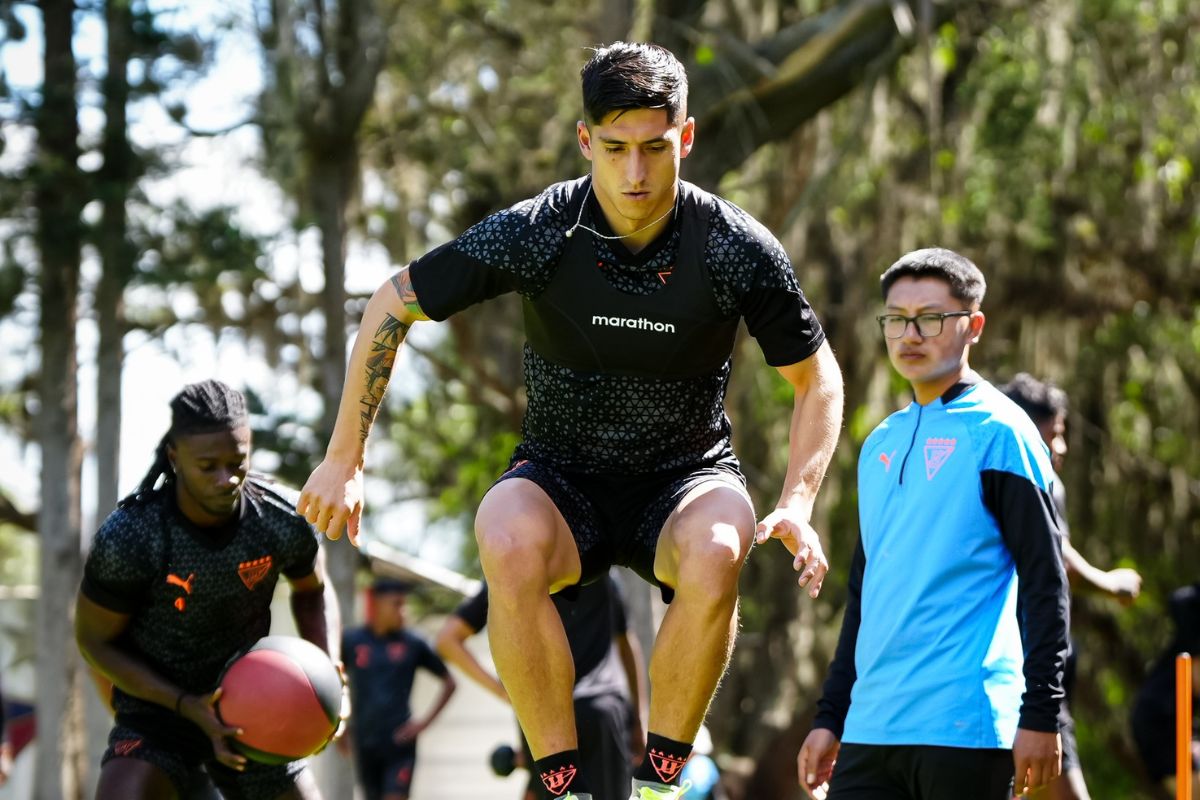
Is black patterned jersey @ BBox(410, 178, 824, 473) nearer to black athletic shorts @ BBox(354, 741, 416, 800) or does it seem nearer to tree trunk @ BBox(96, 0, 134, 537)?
black athletic shorts @ BBox(354, 741, 416, 800)

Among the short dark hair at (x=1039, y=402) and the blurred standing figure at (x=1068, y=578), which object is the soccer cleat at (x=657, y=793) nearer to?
the blurred standing figure at (x=1068, y=578)

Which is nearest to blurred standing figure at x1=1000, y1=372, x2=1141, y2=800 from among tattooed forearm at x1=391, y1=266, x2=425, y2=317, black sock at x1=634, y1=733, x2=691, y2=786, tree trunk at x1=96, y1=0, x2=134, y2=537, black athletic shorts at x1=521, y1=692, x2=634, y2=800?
black athletic shorts at x1=521, y1=692, x2=634, y2=800

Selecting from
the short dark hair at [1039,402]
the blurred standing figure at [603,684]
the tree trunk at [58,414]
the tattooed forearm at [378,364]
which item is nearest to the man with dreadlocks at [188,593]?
the tattooed forearm at [378,364]

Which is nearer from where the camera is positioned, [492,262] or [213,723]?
[492,262]

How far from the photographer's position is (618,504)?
5.10 m

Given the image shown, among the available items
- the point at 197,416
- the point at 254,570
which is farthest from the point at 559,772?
the point at 197,416

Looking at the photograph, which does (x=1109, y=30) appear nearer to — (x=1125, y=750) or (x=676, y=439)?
(x=1125, y=750)

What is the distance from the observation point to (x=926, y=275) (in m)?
5.68

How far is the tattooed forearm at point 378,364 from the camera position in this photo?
16.1 ft

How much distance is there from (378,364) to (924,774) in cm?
214

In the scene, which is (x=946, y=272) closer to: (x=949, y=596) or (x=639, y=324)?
(x=949, y=596)

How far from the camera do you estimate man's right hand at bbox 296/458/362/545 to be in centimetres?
473

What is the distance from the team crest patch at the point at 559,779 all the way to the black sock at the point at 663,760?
0.20 m

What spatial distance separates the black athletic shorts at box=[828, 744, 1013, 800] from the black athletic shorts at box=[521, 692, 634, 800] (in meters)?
2.37
